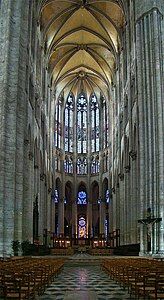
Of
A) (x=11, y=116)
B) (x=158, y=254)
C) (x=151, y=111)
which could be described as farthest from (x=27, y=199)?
(x=151, y=111)

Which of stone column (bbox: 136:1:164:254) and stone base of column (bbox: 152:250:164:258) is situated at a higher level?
stone column (bbox: 136:1:164:254)

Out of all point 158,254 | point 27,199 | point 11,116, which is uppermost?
point 11,116

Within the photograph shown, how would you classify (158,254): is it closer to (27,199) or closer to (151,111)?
(151,111)

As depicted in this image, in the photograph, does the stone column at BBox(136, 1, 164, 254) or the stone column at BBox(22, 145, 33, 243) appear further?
the stone column at BBox(22, 145, 33, 243)

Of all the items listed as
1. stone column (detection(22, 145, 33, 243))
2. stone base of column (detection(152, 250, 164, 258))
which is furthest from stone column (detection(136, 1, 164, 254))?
stone column (detection(22, 145, 33, 243))

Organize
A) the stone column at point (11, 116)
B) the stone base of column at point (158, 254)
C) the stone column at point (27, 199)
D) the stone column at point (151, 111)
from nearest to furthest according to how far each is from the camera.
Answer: the stone column at point (11, 116)
the stone base of column at point (158, 254)
the stone column at point (151, 111)
the stone column at point (27, 199)

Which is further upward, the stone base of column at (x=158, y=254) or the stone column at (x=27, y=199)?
the stone column at (x=27, y=199)

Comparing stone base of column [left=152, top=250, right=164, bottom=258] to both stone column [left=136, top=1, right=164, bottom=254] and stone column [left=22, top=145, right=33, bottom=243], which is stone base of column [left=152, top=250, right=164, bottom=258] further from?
stone column [left=22, top=145, right=33, bottom=243]

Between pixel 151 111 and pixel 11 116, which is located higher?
pixel 151 111

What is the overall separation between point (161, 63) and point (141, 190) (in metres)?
10.4

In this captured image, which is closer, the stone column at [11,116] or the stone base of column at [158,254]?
the stone column at [11,116]

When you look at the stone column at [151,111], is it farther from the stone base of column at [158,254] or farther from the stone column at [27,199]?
the stone column at [27,199]

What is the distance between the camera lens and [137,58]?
36000mm

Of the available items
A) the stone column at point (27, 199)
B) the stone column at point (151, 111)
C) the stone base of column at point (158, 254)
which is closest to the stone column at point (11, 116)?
the stone column at point (27, 199)
